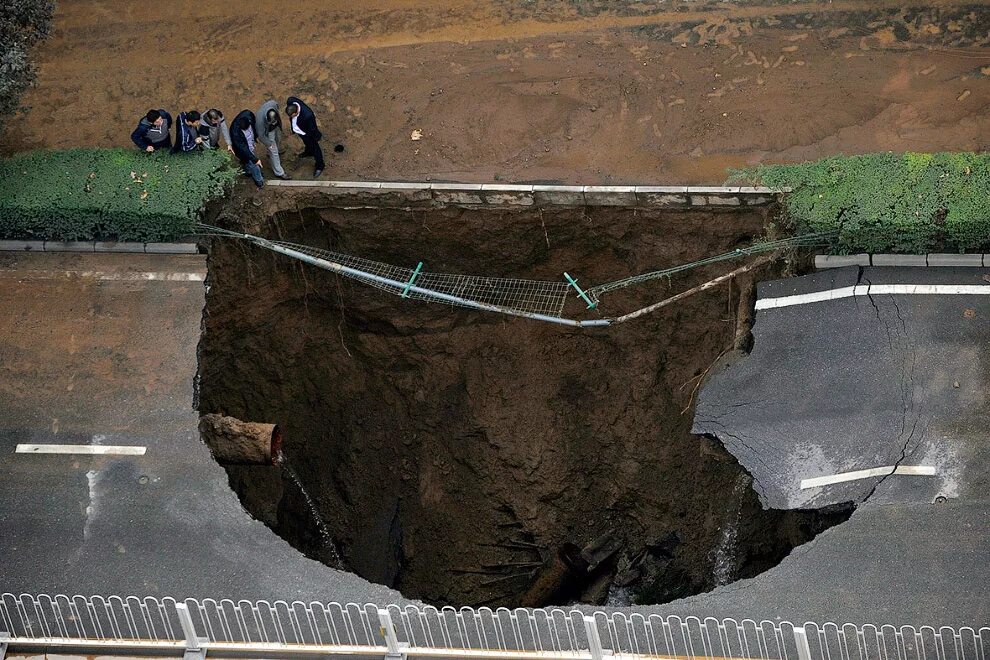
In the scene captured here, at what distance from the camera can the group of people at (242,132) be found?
54.9 feet

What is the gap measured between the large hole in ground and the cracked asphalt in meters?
1.28

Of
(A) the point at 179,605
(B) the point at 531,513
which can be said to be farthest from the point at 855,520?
(A) the point at 179,605

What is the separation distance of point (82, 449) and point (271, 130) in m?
4.26

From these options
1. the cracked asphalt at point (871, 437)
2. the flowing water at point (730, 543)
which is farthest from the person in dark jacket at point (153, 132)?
the flowing water at point (730, 543)

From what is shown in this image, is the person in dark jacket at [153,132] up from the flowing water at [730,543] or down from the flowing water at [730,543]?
up

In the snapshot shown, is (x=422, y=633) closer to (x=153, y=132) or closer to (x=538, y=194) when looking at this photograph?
(x=538, y=194)

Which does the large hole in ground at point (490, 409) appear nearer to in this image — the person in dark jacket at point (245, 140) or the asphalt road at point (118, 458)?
the person in dark jacket at point (245, 140)

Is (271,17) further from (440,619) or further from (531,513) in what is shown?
(440,619)

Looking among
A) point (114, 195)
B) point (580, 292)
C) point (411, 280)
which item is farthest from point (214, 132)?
point (580, 292)

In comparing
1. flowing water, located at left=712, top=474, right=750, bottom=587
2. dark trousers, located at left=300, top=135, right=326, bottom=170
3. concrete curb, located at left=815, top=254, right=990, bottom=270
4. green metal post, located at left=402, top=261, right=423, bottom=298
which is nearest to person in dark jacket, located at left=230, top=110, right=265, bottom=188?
dark trousers, located at left=300, top=135, right=326, bottom=170

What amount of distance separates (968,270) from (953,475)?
2591 mm

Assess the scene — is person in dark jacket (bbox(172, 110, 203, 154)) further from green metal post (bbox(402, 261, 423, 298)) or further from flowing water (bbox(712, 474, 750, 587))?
flowing water (bbox(712, 474, 750, 587))

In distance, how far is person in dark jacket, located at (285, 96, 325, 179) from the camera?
16.6m

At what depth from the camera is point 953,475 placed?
48.3 feet
